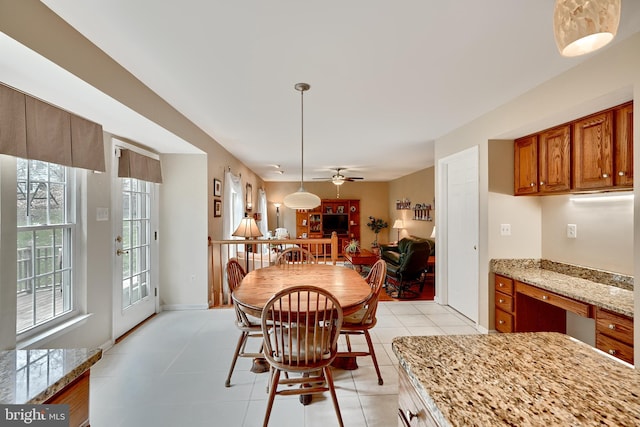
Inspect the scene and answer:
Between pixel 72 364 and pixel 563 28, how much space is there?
7.01ft

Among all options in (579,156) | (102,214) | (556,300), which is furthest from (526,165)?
(102,214)

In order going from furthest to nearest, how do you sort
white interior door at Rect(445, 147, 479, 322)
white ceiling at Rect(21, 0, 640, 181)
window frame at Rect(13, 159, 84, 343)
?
1. white interior door at Rect(445, 147, 479, 322)
2. window frame at Rect(13, 159, 84, 343)
3. white ceiling at Rect(21, 0, 640, 181)

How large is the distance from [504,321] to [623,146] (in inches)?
74.6

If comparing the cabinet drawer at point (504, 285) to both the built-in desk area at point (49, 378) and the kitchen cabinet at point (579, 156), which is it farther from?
the built-in desk area at point (49, 378)

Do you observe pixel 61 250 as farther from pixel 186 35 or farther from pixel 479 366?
pixel 479 366

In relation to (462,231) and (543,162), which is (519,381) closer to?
(543,162)

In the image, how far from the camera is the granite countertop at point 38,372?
0.90 meters

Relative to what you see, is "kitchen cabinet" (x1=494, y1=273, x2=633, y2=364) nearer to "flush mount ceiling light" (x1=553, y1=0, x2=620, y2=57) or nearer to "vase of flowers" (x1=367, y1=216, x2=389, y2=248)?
"flush mount ceiling light" (x1=553, y1=0, x2=620, y2=57)

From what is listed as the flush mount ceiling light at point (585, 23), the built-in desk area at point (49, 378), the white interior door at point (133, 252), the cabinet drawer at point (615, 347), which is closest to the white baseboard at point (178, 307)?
the white interior door at point (133, 252)

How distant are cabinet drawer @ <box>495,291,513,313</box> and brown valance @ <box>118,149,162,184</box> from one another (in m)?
4.17

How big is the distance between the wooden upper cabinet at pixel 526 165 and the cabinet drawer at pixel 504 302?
1.10 meters

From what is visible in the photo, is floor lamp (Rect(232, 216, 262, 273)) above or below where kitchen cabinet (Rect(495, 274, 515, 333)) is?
above

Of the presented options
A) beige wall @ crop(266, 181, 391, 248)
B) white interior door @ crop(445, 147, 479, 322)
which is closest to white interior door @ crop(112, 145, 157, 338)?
white interior door @ crop(445, 147, 479, 322)

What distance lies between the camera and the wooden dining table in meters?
1.96
